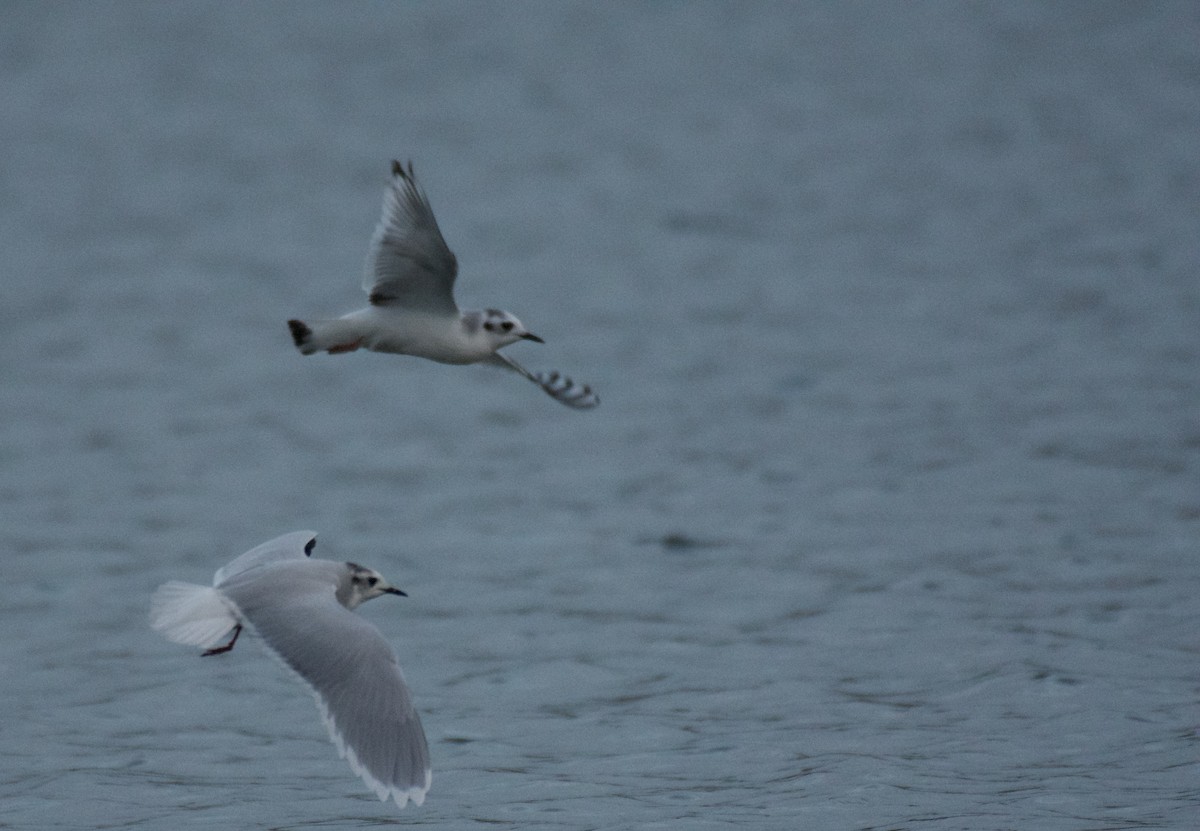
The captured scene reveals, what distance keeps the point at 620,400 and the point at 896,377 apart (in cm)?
225

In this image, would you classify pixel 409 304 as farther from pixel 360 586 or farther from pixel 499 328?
pixel 360 586

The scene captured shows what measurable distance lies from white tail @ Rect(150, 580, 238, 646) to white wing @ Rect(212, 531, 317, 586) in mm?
306

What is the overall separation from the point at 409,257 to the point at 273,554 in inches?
50.2

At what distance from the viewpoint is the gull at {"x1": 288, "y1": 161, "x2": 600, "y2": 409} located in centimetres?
793

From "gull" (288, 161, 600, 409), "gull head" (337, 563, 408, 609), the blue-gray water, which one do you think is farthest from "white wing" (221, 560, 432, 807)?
the blue-gray water

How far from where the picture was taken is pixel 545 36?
27297 millimetres

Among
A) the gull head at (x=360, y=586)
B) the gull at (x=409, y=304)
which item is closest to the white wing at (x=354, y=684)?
the gull head at (x=360, y=586)

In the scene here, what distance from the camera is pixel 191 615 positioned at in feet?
24.3

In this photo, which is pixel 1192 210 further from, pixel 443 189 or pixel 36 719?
pixel 36 719

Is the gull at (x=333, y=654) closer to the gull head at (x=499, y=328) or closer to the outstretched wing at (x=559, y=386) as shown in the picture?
the gull head at (x=499, y=328)

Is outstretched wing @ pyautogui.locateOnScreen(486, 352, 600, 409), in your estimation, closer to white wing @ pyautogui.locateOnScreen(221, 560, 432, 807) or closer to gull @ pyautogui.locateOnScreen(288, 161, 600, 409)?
gull @ pyautogui.locateOnScreen(288, 161, 600, 409)

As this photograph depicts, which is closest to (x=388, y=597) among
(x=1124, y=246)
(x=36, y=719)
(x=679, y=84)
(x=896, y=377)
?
(x=36, y=719)

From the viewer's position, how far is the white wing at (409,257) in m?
7.93

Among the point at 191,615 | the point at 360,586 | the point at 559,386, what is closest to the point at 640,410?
the point at 559,386
